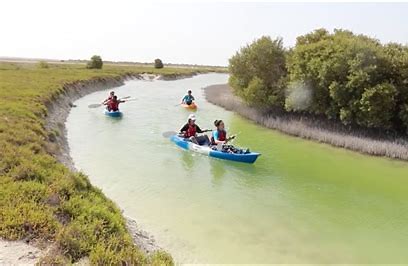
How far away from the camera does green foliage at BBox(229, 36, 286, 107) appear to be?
2381cm

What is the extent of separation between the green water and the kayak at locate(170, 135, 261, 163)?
269 millimetres

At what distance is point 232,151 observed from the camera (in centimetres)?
1442

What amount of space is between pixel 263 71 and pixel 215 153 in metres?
11.6

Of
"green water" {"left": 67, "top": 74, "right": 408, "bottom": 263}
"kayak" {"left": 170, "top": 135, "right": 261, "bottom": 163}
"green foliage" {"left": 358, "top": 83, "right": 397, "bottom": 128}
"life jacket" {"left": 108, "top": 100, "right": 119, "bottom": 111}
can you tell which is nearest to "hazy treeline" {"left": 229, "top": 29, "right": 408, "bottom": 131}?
"green foliage" {"left": 358, "top": 83, "right": 397, "bottom": 128}

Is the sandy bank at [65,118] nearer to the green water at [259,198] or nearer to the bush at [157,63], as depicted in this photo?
the green water at [259,198]

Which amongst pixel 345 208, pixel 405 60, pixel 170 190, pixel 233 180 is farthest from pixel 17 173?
pixel 405 60

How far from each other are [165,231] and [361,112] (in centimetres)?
1306

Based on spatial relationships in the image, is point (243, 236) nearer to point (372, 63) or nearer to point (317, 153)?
point (317, 153)

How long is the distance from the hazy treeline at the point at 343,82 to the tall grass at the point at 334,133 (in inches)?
18.7

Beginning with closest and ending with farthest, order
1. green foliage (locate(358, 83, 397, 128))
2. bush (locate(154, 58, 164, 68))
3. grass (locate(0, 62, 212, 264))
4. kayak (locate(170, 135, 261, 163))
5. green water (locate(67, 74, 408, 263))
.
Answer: grass (locate(0, 62, 212, 264)) → green water (locate(67, 74, 408, 263)) → kayak (locate(170, 135, 261, 163)) → green foliage (locate(358, 83, 397, 128)) → bush (locate(154, 58, 164, 68))

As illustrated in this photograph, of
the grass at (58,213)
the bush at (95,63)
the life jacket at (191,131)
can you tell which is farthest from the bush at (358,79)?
the bush at (95,63)

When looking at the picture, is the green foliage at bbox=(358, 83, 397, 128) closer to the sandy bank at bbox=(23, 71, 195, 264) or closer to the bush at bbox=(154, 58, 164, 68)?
the sandy bank at bbox=(23, 71, 195, 264)

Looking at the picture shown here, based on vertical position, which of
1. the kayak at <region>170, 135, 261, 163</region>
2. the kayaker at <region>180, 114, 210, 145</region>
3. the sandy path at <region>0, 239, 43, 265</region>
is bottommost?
the kayak at <region>170, 135, 261, 163</region>

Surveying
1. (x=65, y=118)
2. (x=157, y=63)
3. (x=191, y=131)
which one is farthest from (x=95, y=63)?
(x=191, y=131)
